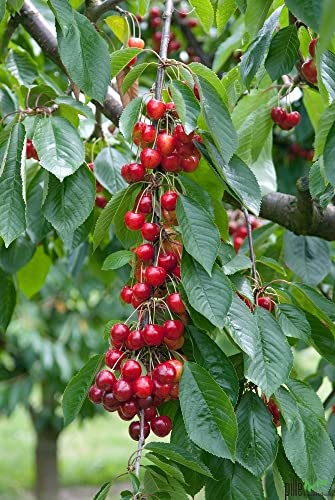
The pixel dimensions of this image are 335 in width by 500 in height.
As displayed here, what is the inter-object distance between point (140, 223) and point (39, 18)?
82 centimetres

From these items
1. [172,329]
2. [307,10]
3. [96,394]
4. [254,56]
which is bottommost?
[96,394]

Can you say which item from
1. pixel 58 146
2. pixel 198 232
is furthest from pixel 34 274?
pixel 198 232

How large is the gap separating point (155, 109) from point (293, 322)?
1.30 ft

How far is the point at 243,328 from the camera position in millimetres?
1149

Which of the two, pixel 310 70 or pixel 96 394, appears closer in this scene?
pixel 96 394

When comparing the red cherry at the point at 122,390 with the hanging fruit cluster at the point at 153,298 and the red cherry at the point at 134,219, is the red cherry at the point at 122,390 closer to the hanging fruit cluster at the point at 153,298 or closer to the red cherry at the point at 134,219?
the hanging fruit cluster at the point at 153,298

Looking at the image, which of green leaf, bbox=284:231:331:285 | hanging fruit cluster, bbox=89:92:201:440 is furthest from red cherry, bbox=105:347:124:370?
green leaf, bbox=284:231:331:285

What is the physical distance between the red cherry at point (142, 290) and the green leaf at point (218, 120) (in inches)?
8.7

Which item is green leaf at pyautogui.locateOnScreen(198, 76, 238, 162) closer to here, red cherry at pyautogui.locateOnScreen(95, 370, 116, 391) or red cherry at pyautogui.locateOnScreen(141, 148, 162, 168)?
red cherry at pyautogui.locateOnScreen(141, 148, 162, 168)

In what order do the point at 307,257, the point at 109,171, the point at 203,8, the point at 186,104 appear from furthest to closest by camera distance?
1. the point at 307,257
2. the point at 109,171
3. the point at 203,8
4. the point at 186,104

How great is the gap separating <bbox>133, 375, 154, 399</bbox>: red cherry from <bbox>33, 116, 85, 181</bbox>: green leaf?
14.7 inches

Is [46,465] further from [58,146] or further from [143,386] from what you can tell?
[143,386]

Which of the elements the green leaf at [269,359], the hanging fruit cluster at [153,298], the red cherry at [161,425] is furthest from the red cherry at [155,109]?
the red cherry at [161,425]

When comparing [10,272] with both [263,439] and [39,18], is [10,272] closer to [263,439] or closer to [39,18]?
[39,18]
